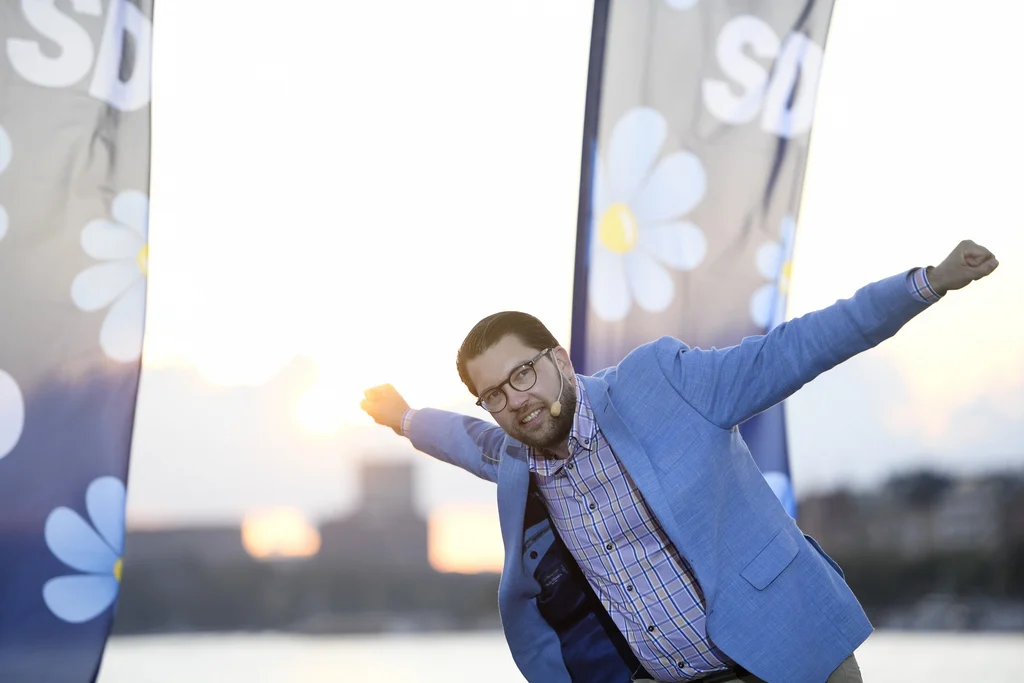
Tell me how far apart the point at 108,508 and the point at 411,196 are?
2.01 meters

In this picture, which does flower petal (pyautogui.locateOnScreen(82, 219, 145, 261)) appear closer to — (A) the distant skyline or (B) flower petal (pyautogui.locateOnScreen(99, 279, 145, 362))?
(B) flower petal (pyautogui.locateOnScreen(99, 279, 145, 362))

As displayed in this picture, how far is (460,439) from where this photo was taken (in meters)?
2.00

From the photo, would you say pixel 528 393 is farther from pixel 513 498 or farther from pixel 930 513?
pixel 930 513

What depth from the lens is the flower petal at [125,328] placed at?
2.46 m

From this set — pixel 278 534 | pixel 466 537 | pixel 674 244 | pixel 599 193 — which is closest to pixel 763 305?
pixel 674 244

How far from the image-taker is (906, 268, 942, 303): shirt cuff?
1.38m

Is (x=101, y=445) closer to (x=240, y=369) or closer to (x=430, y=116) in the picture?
(x=240, y=369)

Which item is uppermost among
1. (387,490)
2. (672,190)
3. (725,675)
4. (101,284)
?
(672,190)

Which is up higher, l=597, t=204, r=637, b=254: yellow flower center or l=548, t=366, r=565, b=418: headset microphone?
l=597, t=204, r=637, b=254: yellow flower center

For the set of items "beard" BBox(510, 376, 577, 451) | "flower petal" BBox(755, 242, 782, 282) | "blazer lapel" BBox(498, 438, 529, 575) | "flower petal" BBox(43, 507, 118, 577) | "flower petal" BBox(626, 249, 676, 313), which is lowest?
"flower petal" BBox(43, 507, 118, 577)

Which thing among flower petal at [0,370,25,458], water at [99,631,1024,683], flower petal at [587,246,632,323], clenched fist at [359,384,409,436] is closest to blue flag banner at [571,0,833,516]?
flower petal at [587,246,632,323]

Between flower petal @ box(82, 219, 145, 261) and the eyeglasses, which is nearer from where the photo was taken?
the eyeglasses

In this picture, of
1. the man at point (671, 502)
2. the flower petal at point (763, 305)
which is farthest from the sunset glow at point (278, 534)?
the man at point (671, 502)

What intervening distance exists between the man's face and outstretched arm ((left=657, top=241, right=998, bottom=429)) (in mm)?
Answer: 188
